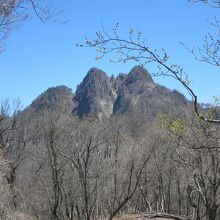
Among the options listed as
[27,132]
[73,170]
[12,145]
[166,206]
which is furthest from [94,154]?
[166,206]

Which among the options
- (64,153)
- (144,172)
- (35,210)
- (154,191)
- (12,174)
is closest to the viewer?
→ (12,174)

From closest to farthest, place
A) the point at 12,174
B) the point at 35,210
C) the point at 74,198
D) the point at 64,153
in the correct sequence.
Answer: the point at 12,174 → the point at 64,153 → the point at 74,198 → the point at 35,210

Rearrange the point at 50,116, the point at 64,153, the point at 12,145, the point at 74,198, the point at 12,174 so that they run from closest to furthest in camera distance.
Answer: the point at 12,174 < the point at 12,145 < the point at 50,116 < the point at 64,153 < the point at 74,198

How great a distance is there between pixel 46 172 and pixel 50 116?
9.05 metres

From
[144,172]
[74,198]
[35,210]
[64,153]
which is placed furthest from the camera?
[144,172]

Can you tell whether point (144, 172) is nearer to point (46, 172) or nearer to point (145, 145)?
point (145, 145)

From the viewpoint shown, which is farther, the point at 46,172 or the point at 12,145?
the point at 46,172

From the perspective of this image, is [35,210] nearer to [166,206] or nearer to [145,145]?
[145,145]

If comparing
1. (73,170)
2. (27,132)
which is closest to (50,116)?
(27,132)

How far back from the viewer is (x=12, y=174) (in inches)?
1137

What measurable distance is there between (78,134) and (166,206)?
17753mm

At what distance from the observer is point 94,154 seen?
3994 cm

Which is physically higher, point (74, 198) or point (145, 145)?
point (145, 145)

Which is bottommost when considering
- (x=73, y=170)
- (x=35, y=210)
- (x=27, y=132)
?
(x=35, y=210)
